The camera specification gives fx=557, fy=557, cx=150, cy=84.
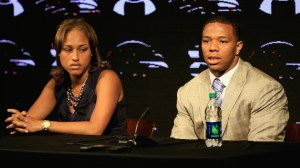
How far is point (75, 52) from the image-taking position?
3645 mm

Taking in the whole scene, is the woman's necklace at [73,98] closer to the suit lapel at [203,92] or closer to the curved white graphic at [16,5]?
the suit lapel at [203,92]

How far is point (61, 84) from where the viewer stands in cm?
391

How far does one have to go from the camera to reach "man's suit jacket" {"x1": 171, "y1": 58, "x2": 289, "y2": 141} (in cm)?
324

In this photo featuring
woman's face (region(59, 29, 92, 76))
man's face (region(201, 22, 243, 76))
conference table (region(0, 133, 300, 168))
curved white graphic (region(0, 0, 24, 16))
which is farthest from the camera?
curved white graphic (region(0, 0, 24, 16))

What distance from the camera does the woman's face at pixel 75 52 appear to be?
144 inches

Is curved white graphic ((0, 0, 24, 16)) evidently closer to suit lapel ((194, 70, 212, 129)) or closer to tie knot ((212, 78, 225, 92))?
suit lapel ((194, 70, 212, 129))

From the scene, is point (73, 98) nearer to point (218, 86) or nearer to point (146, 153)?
point (218, 86)

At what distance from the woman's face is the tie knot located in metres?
0.86

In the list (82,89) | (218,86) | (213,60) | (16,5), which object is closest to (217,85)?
(218,86)

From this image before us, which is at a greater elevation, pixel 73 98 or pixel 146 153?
pixel 73 98

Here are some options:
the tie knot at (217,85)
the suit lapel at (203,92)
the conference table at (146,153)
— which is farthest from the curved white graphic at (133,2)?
the conference table at (146,153)

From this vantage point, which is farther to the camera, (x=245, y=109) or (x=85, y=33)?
(x=85, y=33)

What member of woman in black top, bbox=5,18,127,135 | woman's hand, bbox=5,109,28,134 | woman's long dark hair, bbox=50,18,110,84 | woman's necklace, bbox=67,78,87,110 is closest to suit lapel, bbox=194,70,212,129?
woman in black top, bbox=5,18,127,135

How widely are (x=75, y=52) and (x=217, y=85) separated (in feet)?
3.11
